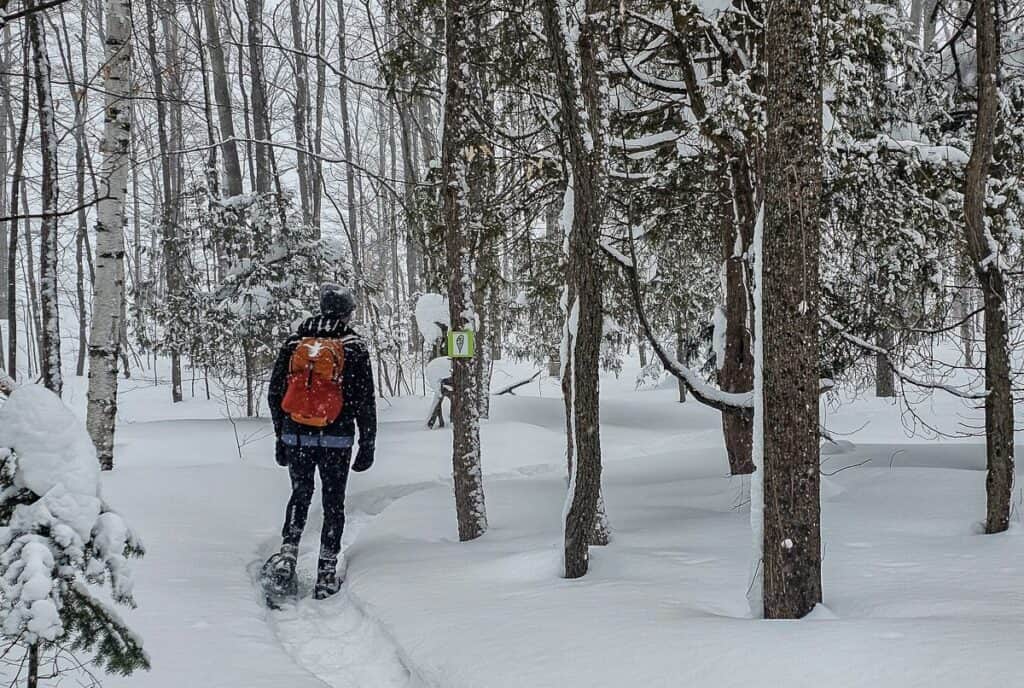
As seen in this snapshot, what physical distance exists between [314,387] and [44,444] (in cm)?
282

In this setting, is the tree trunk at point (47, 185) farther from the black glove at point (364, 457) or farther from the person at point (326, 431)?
the black glove at point (364, 457)

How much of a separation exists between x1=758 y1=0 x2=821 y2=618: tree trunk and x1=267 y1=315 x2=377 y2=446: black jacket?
2.72 metres

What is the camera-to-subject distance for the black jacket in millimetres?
5223

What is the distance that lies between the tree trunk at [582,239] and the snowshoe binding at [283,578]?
2012 millimetres

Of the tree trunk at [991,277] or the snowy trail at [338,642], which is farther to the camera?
the tree trunk at [991,277]

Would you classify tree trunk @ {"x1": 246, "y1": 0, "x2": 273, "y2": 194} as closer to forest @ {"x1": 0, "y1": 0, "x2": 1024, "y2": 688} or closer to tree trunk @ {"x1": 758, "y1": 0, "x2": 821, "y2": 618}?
forest @ {"x1": 0, "y1": 0, "x2": 1024, "y2": 688}

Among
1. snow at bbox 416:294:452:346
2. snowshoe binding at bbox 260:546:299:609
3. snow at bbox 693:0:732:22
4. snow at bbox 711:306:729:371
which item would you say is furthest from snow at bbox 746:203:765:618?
snow at bbox 711:306:729:371

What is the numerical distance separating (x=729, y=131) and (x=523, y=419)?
10.3m

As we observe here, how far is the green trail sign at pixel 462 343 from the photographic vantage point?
6.00 m

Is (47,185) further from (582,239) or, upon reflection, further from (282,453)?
(582,239)

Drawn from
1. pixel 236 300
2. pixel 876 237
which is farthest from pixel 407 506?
pixel 236 300

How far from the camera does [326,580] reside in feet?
17.2


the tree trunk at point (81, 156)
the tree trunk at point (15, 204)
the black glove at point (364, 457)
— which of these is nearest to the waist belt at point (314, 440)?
the black glove at point (364, 457)

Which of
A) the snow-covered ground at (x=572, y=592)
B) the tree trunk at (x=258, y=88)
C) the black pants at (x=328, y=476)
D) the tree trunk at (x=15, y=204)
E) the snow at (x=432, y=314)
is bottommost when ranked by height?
the snow-covered ground at (x=572, y=592)
